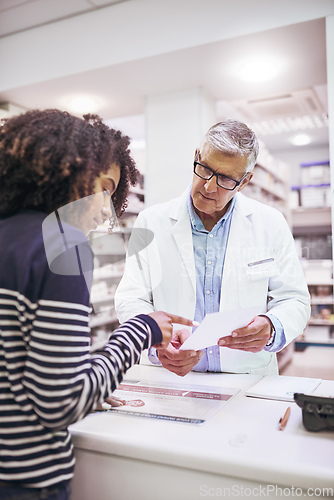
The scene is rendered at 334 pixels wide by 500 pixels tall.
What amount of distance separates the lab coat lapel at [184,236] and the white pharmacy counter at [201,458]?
2.57ft

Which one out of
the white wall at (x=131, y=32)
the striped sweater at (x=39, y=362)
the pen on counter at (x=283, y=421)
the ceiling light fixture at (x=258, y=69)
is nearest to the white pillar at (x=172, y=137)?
the ceiling light fixture at (x=258, y=69)

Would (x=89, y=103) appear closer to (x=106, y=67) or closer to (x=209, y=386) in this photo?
(x=106, y=67)

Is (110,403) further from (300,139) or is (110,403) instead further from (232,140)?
(300,139)

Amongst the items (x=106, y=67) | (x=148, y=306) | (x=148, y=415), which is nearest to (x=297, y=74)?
(x=106, y=67)

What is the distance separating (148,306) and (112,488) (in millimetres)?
895

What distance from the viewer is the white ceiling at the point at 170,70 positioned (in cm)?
325

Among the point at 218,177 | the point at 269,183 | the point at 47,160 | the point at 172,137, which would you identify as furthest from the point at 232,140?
the point at 269,183

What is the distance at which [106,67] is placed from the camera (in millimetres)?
3619

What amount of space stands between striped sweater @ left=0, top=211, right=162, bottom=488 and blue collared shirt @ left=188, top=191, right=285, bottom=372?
95cm

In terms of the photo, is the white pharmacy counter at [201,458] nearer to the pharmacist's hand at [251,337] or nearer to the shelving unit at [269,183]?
the pharmacist's hand at [251,337]

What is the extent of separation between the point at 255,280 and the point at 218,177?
48cm

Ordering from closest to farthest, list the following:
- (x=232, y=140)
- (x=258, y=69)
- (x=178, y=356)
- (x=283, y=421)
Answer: (x=283, y=421) → (x=178, y=356) → (x=232, y=140) → (x=258, y=69)

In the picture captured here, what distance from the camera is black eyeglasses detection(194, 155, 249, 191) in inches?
72.5

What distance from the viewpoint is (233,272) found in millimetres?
1928
